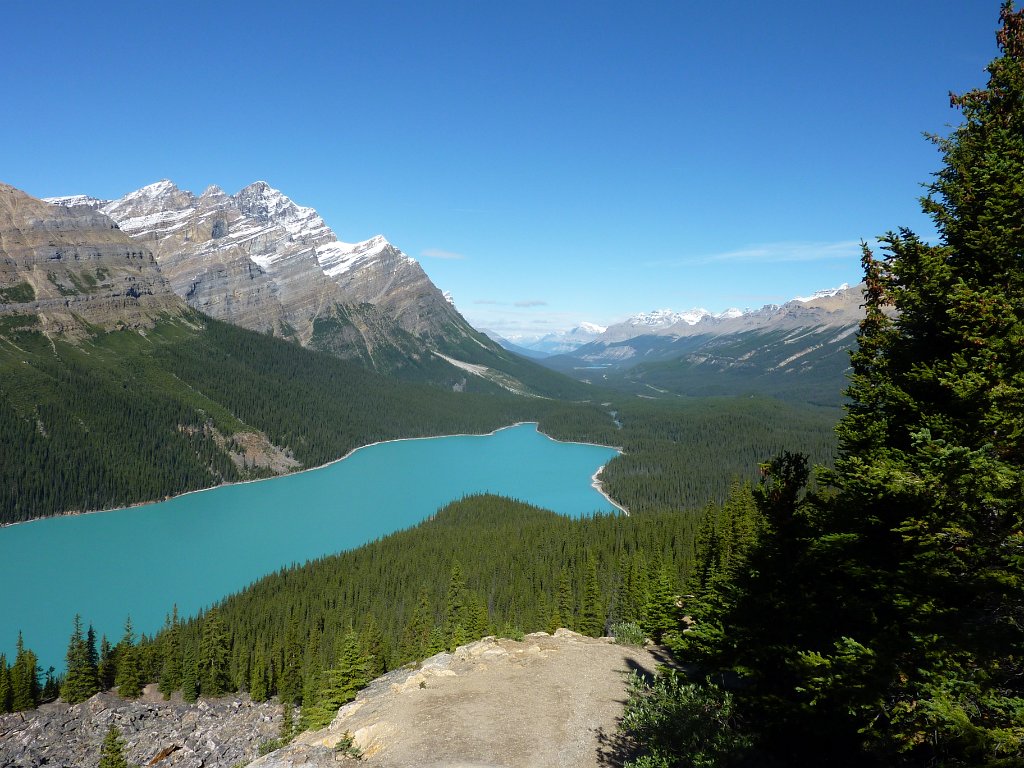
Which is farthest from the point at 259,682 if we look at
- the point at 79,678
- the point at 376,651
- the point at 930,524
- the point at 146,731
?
the point at 930,524

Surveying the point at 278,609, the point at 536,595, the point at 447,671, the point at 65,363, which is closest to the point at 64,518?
the point at 65,363

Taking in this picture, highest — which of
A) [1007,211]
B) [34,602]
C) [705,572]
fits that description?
[1007,211]

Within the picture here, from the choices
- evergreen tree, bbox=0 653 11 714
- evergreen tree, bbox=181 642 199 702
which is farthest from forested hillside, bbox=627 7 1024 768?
evergreen tree, bbox=0 653 11 714

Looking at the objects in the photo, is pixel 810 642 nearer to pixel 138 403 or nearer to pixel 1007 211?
pixel 1007 211

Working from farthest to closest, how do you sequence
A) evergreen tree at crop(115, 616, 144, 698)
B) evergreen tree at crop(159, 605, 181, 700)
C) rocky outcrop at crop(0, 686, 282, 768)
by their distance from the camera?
evergreen tree at crop(159, 605, 181, 700), evergreen tree at crop(115, 616, 144, 698), rocky outcrop at crop(0, 686, 282, 768)

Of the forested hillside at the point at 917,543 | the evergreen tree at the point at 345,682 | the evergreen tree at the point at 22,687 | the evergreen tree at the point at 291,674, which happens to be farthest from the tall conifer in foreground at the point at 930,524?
the evergreen tree at the point at 22,687

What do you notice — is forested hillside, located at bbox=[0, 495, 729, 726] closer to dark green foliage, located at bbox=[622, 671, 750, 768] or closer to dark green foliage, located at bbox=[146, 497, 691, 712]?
dark green foliage, located at bbox=[146, 497, 691, 712]

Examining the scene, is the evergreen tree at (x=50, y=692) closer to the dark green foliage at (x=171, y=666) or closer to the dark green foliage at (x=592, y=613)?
the dark green foliage at (x=171, y=666)
